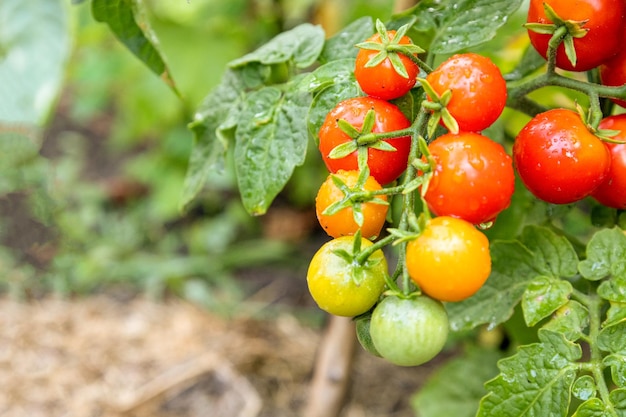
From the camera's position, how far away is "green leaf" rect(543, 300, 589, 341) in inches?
25.8

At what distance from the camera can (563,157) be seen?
0.61 meters

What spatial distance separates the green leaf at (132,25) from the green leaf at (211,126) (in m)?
0.09

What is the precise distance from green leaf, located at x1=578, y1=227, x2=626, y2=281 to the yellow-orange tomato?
271 mm

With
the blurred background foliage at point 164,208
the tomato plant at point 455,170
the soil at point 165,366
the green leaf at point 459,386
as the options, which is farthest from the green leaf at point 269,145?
the blurred background foliage at point 164,208

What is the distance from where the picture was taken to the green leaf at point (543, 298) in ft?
2.27

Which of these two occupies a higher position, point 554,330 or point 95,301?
point 554,330

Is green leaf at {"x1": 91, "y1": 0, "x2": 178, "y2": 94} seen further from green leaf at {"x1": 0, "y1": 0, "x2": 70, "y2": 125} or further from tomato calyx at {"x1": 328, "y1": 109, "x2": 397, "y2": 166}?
tomato calyx at {"x1": 328, "y1": 109, "x2": 397, "y2": 166}

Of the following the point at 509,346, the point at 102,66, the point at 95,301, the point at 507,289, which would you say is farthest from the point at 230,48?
the point at 507,289

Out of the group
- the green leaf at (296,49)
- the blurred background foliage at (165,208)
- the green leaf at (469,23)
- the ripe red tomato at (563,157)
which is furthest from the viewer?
the blurred background foliage at (165,208)

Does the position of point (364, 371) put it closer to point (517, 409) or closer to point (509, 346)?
point (509, 346)

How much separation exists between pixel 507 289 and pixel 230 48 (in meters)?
1.74

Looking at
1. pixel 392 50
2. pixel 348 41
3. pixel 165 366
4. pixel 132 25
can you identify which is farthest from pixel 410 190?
pixel 165 366

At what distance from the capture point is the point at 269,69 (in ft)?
2.90

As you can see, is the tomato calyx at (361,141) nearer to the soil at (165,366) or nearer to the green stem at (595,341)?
the green stem at (595,341)
